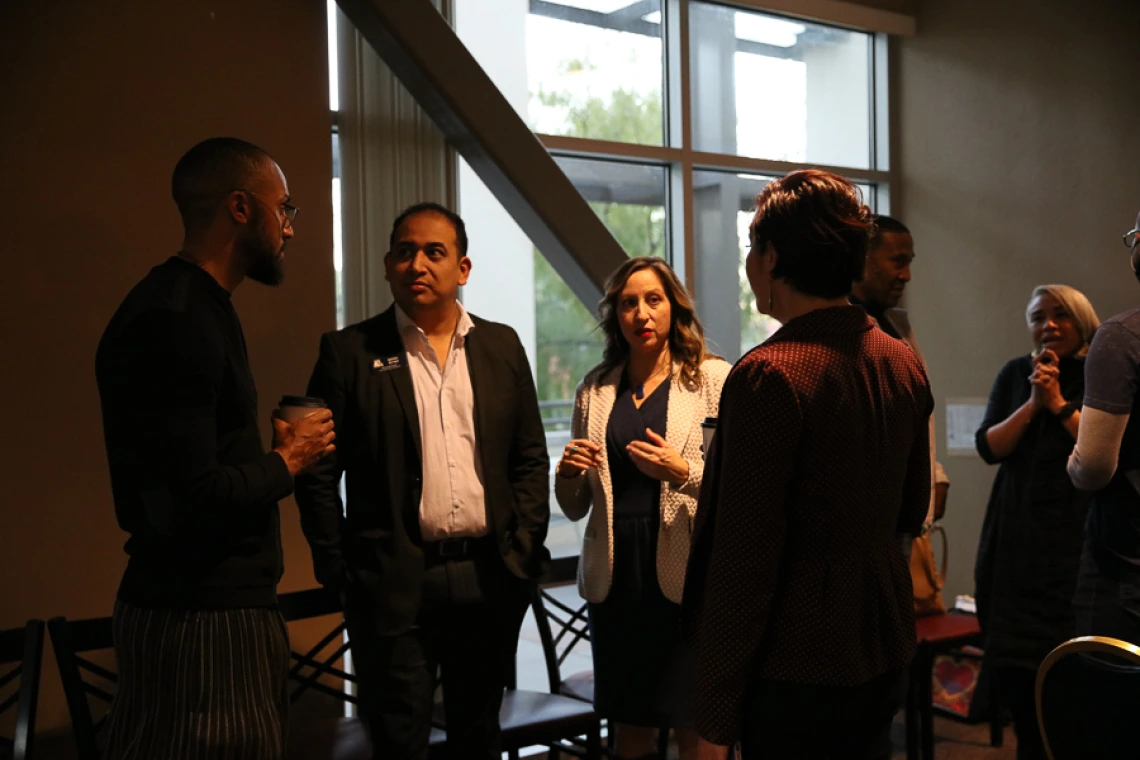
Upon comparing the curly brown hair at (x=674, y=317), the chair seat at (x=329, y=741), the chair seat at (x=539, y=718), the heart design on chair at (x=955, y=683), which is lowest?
the heart design on chair at (x=955, y=683)

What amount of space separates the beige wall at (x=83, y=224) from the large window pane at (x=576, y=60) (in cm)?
115

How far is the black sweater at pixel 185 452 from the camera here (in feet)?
5.52

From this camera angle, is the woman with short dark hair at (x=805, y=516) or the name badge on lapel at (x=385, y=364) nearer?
the woman with short dark hair at (x=805, y=516)

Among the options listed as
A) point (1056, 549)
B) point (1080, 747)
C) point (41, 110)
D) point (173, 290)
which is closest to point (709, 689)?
point (1080, 747)

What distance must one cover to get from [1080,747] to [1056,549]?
6.66 feet

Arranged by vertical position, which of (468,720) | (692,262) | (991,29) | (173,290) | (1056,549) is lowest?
(468,720)

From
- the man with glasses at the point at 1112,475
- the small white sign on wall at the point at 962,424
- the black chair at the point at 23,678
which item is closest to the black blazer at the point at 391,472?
the black chair at the point at 23,678

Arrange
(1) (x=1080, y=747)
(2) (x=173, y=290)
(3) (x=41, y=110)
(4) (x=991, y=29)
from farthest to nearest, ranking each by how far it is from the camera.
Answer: (4) (x=991, y=29) → (3) (x=41, y=110) → (2) (x=173, y=290) → (1) (x=1080, y=747)

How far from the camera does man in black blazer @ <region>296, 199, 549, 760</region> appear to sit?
7.37ft

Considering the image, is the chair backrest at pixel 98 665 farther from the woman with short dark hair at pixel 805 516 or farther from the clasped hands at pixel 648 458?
the woman with short dark hair at pixel 805 516

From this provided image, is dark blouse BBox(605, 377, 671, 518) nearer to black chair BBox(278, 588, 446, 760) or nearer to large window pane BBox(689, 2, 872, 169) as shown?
black chair BBox(278, 588, 446, 760)

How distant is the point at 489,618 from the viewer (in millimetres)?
2355

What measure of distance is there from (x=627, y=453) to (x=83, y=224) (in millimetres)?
1735

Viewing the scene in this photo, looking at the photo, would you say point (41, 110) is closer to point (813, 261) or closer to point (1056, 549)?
point (813, 261)
